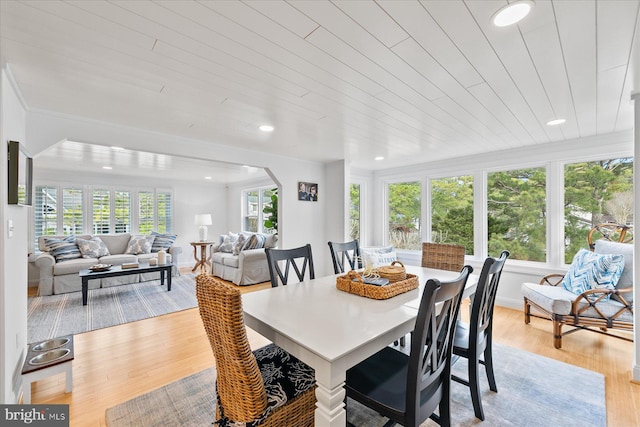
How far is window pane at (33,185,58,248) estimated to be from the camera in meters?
5.51

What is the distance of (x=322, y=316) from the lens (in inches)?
58.4

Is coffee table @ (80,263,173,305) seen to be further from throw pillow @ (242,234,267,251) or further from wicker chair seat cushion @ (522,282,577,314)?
wicker chair seat cushion @ (522,282,577,314)

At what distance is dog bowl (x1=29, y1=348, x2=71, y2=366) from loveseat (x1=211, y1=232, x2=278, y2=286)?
3.07 metres

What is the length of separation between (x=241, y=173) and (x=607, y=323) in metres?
5.98

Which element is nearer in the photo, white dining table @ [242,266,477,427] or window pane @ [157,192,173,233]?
white dining table @ [242,266,477,427]

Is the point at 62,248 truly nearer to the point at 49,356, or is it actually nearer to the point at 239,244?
the point at 239,244

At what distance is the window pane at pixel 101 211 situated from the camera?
6219 millimetres

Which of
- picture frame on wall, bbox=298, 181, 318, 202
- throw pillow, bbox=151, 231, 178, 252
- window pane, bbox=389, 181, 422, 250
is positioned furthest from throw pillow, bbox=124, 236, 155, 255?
window pane, bbox=389, 181, 422, 250

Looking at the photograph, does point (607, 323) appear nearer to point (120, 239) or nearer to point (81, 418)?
point (81, 418)

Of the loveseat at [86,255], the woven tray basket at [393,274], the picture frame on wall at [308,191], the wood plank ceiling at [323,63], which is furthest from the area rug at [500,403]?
the loveseat at [86,255]

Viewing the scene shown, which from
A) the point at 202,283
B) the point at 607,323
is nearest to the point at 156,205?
the point at 202,283

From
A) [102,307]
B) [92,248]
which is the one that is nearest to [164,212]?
[92,248]

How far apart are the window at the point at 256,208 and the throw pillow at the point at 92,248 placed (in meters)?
3.14

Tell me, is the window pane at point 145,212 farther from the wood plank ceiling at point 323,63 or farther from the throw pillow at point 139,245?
the wood plank ceiling at point 323,63
